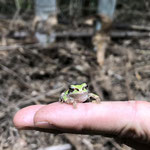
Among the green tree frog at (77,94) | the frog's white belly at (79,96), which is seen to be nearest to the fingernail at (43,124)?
the green tree frog at (77,94)

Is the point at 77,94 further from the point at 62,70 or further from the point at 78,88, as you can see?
the point at 62,70

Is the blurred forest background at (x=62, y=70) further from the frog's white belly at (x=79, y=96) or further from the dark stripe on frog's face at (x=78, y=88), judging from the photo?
the dark stripe on frog's face at (x=78, y=88)

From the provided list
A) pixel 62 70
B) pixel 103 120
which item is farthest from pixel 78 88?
pixel 62 70

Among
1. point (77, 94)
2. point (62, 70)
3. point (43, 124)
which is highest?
point (77, 94)

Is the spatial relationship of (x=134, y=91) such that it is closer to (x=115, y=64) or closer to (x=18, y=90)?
(x=115, y=64)

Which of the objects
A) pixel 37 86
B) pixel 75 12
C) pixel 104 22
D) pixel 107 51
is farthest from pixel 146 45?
pixel 37 86

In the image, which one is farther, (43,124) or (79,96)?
(79,96)
